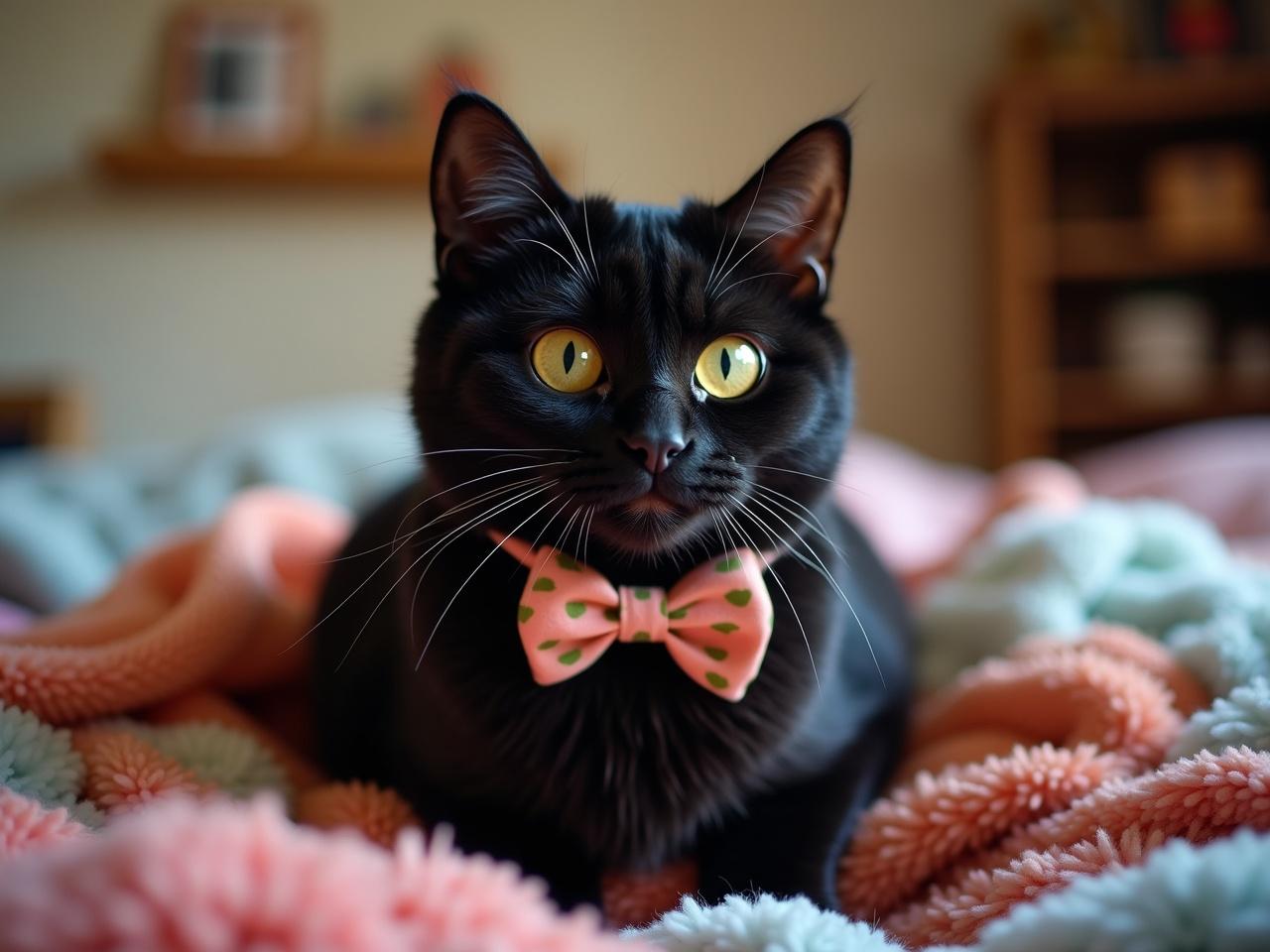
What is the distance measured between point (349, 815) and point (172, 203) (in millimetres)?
2581

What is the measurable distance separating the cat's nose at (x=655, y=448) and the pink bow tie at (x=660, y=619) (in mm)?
118

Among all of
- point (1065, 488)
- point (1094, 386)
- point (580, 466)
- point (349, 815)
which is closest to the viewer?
point (580, 466)

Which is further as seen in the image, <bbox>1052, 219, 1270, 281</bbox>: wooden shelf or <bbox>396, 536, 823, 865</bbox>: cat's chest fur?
<bbox>1052, 219, 1270, 281</bbox>: wooden shelf

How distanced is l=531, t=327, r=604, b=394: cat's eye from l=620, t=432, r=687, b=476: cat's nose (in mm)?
81

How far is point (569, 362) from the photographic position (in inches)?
27.5

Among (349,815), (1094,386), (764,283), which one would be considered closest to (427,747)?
(349,815)

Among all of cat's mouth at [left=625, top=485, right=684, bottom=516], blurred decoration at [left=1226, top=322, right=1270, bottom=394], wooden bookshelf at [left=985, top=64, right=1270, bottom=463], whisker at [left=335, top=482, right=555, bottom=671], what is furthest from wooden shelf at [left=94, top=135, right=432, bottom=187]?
blurred decoration at [left=1226, top=322, right=1270, bottom=394]

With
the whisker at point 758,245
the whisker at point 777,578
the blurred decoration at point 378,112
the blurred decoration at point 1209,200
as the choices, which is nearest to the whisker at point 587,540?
the whisker at point 777,578

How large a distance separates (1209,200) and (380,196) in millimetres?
2429

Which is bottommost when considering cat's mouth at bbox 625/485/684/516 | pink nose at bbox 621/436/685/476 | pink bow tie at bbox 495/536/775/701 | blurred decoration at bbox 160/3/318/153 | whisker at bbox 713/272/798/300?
pink bow tie at bbox 495/536/775/701

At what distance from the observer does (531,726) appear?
721 millimetres

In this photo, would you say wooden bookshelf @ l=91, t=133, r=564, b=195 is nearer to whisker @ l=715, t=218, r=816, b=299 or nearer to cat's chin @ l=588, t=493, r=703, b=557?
whisker @ l=715, t=218, r=816, b=299

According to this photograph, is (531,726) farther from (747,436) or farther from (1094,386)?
(1094,386)

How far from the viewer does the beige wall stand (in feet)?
9.03
